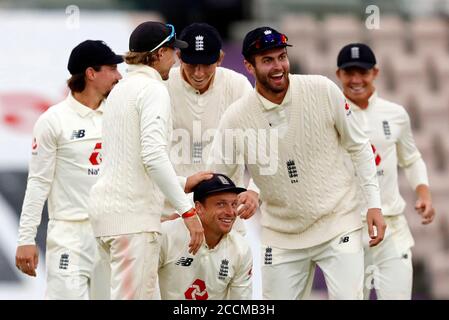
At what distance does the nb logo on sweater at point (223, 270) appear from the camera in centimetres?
812

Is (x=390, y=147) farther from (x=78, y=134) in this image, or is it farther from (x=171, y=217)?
(x=78, y=134)

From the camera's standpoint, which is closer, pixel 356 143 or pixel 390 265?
pixel 356 143

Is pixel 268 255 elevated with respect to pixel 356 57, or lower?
lower

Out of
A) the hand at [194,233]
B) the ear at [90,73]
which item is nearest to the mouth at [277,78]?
the hand at [194,233]

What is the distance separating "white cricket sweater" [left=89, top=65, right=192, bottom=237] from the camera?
23.6 feet

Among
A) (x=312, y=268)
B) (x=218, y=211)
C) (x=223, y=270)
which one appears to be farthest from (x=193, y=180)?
(x=312, y=268)

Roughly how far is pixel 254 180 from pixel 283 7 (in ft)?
20.9

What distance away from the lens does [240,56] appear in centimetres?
1338

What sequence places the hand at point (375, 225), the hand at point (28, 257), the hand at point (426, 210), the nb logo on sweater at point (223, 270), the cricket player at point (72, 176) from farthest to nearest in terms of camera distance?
1. the hand at point (426, 210)
2. the cricket player at point (72, 176)
3. the hand at point (28, 257)
4. the nb logo on sweater at point (223, 270)
5. the hand at point (375, 225)

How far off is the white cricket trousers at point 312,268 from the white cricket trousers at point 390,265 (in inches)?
43.7

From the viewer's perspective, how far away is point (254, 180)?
26.7 ft

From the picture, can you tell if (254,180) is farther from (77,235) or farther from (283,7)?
(283,7)

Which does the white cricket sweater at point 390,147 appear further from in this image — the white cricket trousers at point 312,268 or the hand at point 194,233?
the hand at point 194,233

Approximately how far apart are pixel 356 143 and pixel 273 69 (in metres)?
0.65
